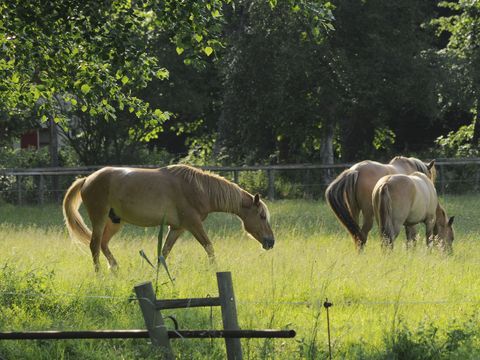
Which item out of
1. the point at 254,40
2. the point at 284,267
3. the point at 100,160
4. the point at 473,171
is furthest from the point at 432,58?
the point at 284,267

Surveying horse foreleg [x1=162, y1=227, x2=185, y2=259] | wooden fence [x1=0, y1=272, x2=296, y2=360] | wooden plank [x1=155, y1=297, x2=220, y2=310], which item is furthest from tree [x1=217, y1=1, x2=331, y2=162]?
wooden fence [x1=0, y1=272, x2=296, y2=360]

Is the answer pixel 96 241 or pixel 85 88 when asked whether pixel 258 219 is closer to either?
pixel 96 241

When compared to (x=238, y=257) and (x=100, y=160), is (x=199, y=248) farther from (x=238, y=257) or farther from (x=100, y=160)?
(x=100, y=160)

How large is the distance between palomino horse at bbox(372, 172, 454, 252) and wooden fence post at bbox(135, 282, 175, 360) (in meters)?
6.83

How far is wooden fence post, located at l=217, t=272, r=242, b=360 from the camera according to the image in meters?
6.16

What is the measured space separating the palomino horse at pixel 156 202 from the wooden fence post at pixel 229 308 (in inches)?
234

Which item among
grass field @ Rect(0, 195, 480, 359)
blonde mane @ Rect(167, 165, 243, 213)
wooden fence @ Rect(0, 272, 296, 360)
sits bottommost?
grass field @ Rect(0, 195, 480, 359)

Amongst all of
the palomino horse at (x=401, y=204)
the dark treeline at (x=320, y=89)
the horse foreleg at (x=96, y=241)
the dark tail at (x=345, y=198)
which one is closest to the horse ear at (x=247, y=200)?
the dark tail at (x=345, y=198)

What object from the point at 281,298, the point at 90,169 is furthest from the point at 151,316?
the point at 90,169

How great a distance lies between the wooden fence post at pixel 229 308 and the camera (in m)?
6.16

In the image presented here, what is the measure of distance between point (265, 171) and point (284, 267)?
17.2 meters

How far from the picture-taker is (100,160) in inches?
1284

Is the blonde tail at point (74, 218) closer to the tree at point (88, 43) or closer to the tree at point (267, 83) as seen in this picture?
the tree at point (88, 43)

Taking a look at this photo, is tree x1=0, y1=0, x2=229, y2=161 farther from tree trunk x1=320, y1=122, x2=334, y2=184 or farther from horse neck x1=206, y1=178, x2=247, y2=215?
tree trunk x1=320, y1=122, x2=334, y2=184
